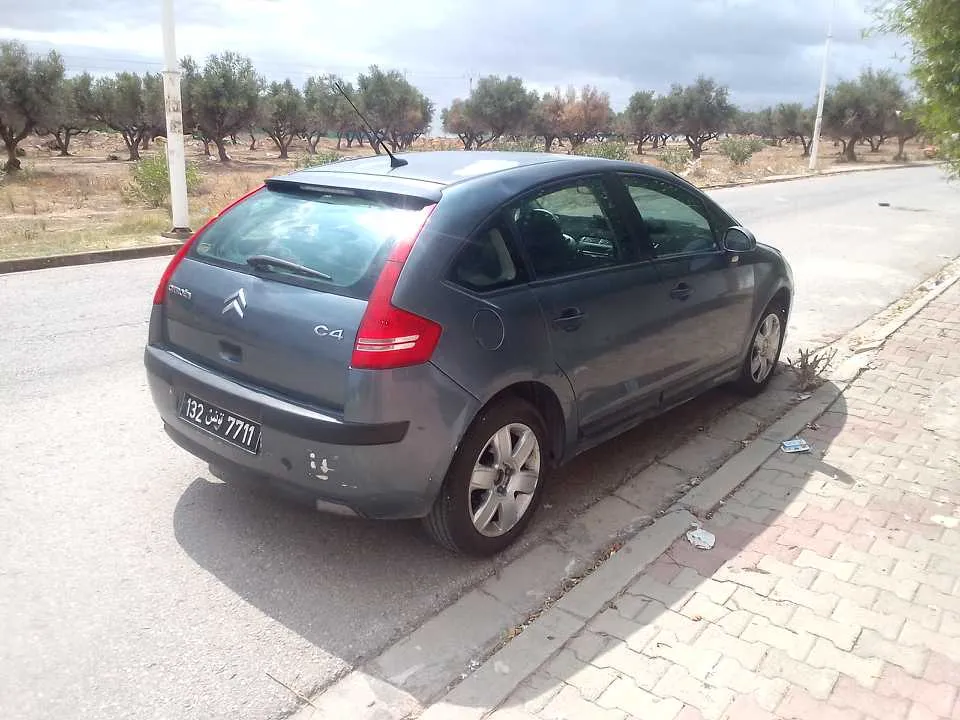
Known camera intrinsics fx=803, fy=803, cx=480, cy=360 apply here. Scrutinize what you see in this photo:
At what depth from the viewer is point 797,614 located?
10.4 ft

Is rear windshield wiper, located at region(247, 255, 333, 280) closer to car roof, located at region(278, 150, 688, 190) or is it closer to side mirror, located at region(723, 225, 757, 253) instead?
car roof, located at region(278, 150, 688, 190)

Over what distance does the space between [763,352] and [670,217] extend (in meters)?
1.67

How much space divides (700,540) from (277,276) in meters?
2.26

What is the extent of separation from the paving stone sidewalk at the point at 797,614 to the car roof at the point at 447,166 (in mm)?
1911

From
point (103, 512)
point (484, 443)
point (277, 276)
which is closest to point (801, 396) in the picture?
point (484, 443)

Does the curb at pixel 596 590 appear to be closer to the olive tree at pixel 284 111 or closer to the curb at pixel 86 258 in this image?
the curb at pixel 86 258

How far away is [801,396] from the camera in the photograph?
589cm

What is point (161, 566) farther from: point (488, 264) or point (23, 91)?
point (23, 91)

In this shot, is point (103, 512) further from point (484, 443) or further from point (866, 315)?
point (866, 315)

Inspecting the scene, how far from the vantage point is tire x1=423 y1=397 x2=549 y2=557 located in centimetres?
327

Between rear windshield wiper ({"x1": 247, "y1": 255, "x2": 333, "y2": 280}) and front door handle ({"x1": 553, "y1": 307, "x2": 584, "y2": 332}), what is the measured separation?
1.04 meters

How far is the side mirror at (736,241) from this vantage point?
4.95m

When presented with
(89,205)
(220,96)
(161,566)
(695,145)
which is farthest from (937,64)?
(695,145)

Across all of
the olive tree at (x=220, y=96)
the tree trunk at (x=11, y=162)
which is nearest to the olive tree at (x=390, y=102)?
the olive tree at (x=220, y=96)
